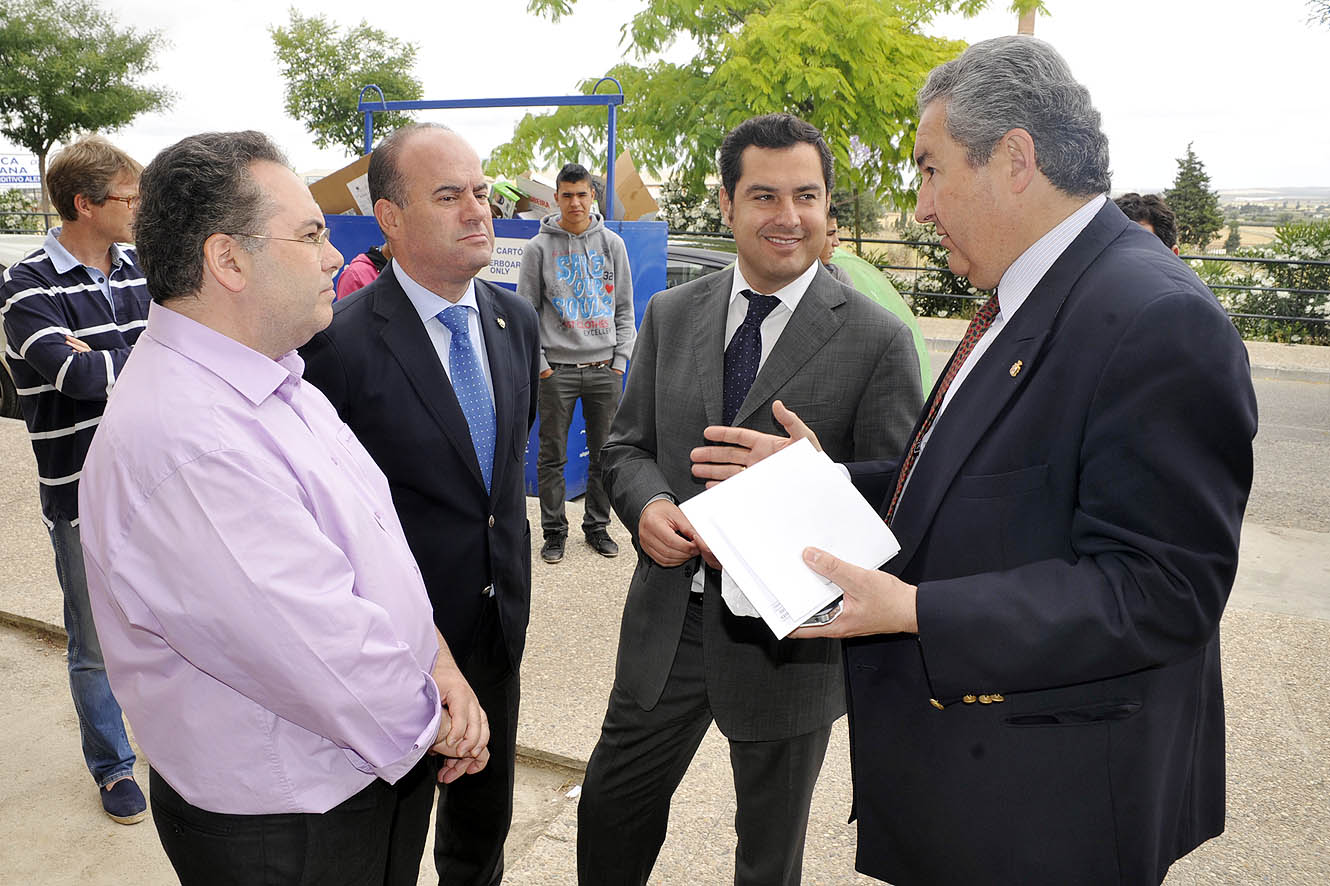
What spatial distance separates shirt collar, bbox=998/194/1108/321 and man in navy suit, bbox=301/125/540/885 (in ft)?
4.44

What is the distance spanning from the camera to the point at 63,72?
30969mm

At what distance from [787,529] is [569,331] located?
14.4 feet

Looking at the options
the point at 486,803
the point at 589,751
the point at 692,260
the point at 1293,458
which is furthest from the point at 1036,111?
the point at 1293,458

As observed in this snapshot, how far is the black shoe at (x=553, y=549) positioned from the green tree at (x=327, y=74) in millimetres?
33165

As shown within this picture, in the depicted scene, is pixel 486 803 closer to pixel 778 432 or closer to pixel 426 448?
pixel 426 448

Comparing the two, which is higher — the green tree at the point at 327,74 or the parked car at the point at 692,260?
the green tree at the point at 327,74

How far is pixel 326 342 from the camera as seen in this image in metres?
2.36

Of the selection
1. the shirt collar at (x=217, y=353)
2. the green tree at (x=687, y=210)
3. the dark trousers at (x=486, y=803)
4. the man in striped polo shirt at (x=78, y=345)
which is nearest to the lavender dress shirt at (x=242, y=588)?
the shirt collar at (x=217, y=353)

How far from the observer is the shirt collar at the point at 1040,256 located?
162cm

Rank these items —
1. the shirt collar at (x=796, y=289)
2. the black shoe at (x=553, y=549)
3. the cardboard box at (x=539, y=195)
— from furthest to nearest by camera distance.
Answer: the cardboard box at (x=539, y=195), the black shoe at (x=553, y=549), the shirt collar at (x=796, y=289)

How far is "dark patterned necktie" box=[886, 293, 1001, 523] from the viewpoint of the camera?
1.81m

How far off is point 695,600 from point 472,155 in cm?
134

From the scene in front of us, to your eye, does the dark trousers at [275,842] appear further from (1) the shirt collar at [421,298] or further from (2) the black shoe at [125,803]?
(2) the black shoe at [125,803]

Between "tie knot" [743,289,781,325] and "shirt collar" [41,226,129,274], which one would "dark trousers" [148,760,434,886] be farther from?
"shirt collar" [41,226,129,274]
